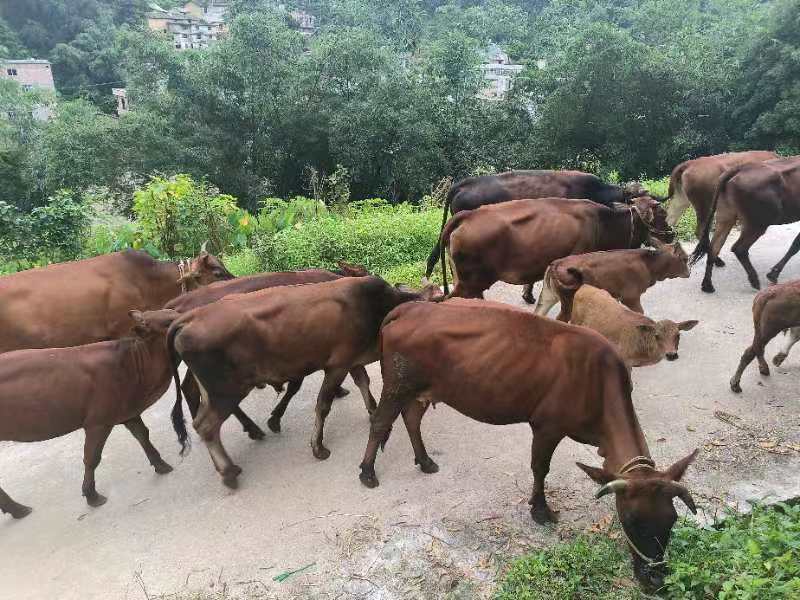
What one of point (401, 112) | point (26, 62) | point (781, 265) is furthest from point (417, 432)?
point (26, 62)

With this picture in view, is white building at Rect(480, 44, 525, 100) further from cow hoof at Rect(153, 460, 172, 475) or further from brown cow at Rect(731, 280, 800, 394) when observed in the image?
cow hoof at Rect(153, 460, 172, 475)

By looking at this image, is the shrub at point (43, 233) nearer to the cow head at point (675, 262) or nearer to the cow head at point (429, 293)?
the cow head at point (429, 293)

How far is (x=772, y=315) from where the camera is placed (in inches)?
239

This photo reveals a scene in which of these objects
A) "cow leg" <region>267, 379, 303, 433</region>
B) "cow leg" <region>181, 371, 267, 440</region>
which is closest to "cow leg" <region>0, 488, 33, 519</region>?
"cow leg" <region>181, 371, 267, 440</region>

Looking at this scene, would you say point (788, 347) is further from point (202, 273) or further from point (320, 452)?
point (202, 273)

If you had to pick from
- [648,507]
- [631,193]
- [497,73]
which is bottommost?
[648,507]

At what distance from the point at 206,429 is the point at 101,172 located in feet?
76.4

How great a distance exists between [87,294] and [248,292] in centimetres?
224

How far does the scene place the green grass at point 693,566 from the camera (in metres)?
3.62

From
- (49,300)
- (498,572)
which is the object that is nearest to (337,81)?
(49,300)

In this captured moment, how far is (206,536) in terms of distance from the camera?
4809 mm

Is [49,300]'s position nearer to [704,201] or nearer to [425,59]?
[704,201]

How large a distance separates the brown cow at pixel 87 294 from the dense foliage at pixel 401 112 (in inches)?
472

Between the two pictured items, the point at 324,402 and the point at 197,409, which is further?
the point at 197,409
